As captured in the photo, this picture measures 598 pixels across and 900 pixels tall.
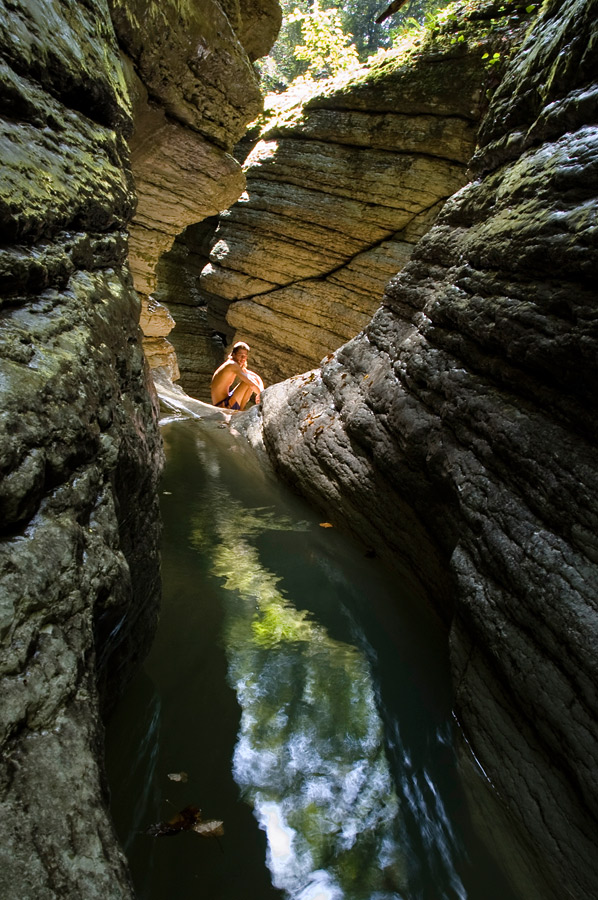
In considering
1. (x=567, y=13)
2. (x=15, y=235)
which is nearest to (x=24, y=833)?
(x=15, y=235)

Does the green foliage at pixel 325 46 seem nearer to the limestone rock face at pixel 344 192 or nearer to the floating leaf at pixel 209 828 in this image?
the limestone rock face at pixel 344 192

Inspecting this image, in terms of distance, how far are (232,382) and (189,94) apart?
16.9ft

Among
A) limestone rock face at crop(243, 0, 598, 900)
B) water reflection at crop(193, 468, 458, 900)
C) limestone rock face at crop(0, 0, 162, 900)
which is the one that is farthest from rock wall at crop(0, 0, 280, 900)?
limestone rock face at crop(243, 0, 598, 900)

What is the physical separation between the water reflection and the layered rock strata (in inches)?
219

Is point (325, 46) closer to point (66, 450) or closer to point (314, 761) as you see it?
point (66, 450)

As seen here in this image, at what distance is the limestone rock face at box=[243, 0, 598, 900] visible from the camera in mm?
2223

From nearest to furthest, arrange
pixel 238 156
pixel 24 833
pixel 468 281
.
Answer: pixel 24 833 → pixel 468 281 → pixel 238 156

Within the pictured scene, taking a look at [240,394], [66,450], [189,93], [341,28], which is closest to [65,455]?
[66,450]

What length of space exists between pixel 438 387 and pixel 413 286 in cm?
154

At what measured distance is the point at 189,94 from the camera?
6.01 metres

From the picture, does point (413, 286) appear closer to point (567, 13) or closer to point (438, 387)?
point (438, 387)

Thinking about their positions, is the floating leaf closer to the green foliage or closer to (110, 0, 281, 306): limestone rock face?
(110, 0, 281, 306): limestone rock face

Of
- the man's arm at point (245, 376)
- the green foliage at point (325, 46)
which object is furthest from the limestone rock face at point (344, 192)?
the man's arm at point (245, 376)

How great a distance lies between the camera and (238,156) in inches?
554
